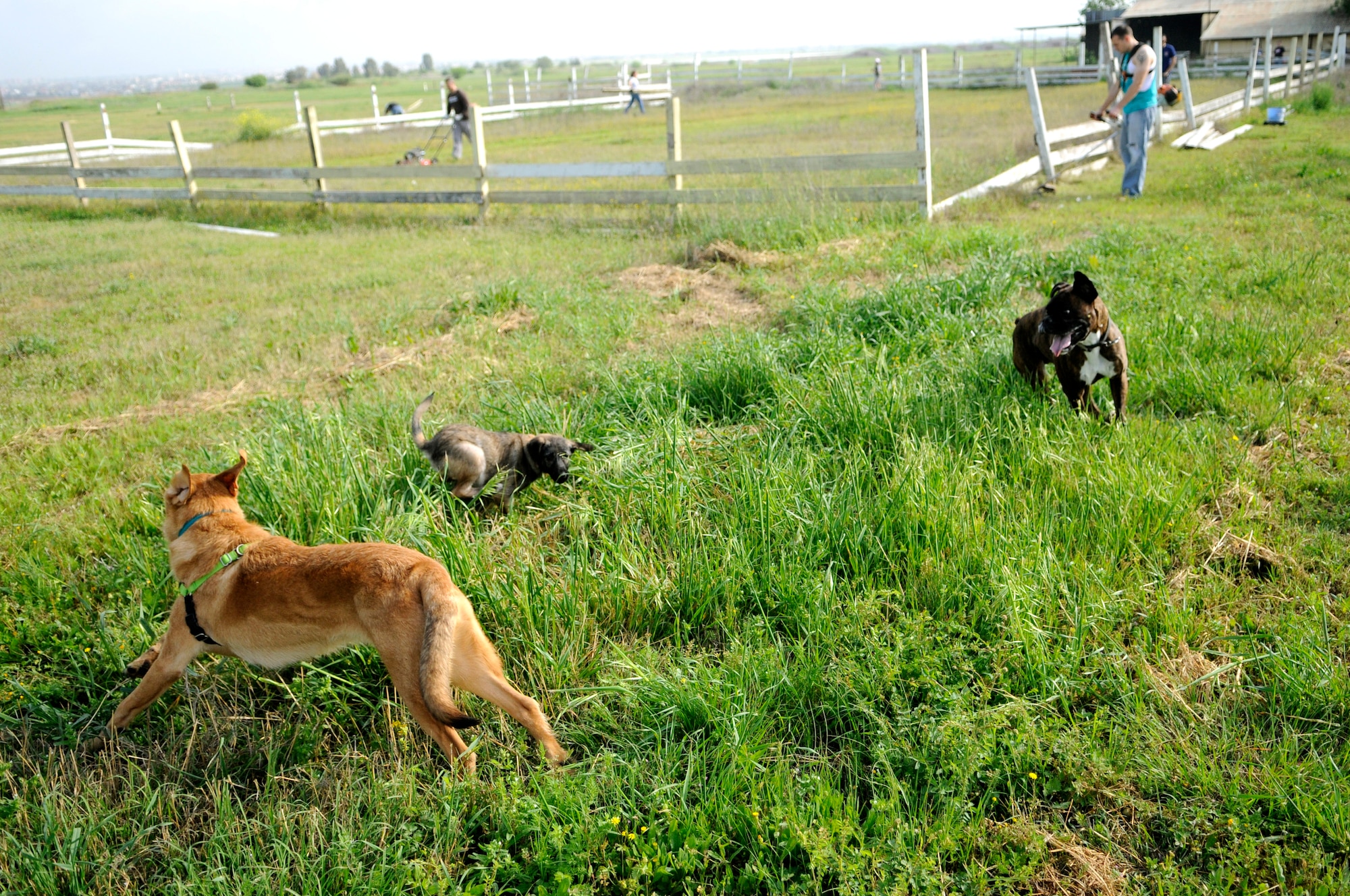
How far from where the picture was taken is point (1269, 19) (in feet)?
148

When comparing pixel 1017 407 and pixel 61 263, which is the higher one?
pixel 61 263

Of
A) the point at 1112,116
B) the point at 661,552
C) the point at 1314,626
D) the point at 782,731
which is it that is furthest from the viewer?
the point at 1112,116

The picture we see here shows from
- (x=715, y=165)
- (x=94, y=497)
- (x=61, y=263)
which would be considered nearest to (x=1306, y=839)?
(x=94, y=497)

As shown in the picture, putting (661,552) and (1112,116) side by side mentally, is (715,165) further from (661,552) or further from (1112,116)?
(661,552)

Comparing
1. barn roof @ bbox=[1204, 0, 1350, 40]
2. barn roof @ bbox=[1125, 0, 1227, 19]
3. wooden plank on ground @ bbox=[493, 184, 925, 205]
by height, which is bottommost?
wooden plank on ground @ bbox=[493, 184, 925, 205]

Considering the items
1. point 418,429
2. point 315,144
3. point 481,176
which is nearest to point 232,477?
point 418,429

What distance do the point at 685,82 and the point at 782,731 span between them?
174ft

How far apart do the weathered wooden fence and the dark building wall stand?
137 feet

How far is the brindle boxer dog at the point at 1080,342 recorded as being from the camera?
478 cm

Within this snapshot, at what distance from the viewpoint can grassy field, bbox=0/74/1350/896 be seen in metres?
2.63

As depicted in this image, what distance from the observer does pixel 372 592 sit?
9.52ft

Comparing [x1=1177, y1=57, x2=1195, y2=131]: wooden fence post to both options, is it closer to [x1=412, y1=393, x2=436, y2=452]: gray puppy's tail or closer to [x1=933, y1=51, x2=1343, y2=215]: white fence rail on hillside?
[x1=933, y1=51, x2=1343, y2=215]: white fence rail on hillside

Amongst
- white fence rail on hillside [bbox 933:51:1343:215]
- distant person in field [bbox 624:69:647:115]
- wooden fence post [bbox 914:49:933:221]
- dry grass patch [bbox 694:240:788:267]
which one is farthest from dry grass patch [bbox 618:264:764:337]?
distant person in field [bbox 624:69:647:115]

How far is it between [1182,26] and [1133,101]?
147 feet
